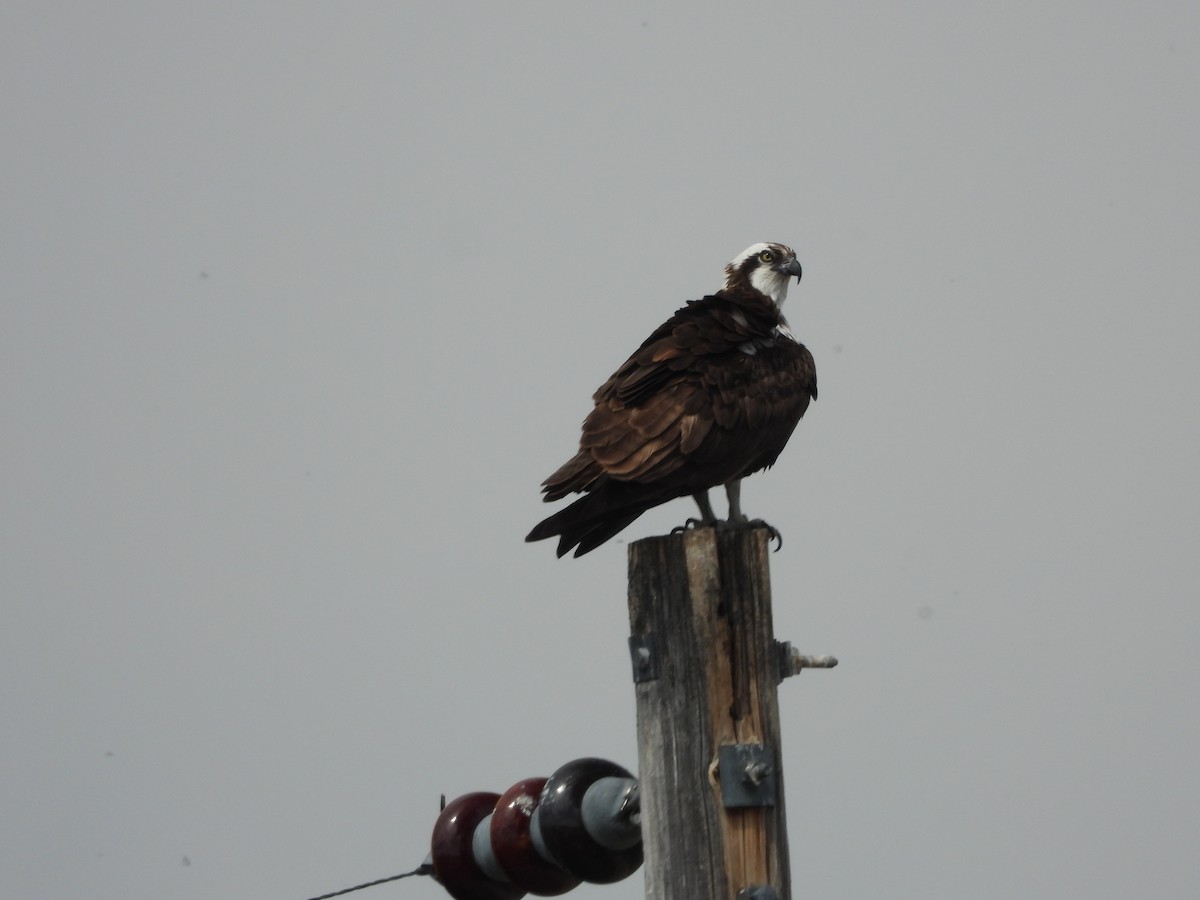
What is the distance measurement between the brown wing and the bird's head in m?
1.16

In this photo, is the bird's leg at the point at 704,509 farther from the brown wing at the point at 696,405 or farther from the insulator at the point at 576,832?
the insulator at the point at 576,832

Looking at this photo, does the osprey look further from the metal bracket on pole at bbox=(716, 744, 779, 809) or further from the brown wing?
the metal bracket on pole at bbox=(716, 744, 779, 809)

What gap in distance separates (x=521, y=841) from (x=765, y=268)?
14.2 ft

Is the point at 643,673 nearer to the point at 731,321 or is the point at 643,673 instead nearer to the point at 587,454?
the point at 587,454

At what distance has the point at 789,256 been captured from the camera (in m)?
8.45

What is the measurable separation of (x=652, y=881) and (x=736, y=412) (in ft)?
8.74

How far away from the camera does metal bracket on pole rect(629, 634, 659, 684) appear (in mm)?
4219

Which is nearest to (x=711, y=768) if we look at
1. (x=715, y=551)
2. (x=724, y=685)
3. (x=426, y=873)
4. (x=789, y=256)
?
(x=724, y=685)

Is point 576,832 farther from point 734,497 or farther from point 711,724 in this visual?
point 734,497

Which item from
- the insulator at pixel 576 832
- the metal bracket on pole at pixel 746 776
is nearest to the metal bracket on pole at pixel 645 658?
the metal bracket on pole at pixel 746 776

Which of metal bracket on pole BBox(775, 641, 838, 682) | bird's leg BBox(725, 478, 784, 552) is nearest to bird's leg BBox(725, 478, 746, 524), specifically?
bird's leg BBox(725, 478, 784, 552)

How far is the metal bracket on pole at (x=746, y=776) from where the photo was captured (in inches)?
159

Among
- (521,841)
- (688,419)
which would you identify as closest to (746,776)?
(521,841)

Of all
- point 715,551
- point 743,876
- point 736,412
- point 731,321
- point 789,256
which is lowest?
point 743,876
